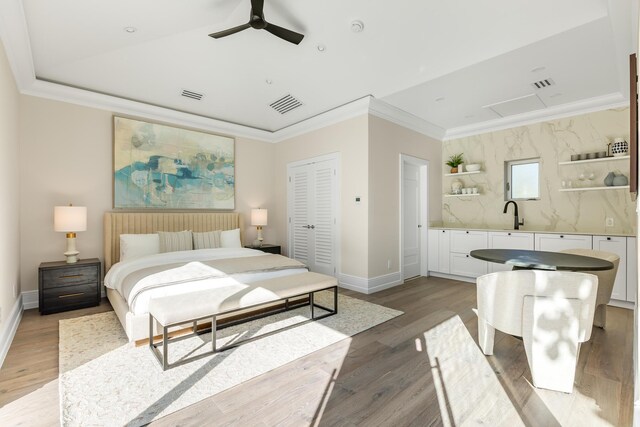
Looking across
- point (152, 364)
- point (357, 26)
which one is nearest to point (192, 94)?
point (357, 26)

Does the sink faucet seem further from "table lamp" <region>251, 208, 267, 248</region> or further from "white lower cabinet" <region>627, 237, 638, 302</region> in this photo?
"table lamp" <region>251, 208, 267, 248</region>

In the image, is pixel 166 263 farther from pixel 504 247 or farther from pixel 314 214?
pixel 504 247

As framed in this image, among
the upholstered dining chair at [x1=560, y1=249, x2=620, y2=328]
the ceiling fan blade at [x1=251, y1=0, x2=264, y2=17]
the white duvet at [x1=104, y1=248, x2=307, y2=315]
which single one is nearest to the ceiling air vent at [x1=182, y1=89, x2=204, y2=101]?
the ceiling fan blade at [x1=251, y1=0, x2=264, y2=17]

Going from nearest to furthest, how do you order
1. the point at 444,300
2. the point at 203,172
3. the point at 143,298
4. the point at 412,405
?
1. the point at 412,405
2. the point at 143,298
3. the point at 444,300
4. the point at 203,172

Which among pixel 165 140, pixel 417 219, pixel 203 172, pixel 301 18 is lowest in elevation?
pixel 417 219

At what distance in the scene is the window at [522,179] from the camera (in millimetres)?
5004

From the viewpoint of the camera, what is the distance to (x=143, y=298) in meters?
2.66

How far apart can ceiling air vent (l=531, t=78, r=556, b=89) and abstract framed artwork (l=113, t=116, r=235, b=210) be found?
15.3 feet

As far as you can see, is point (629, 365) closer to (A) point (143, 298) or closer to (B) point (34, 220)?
(A) point (143, 298)

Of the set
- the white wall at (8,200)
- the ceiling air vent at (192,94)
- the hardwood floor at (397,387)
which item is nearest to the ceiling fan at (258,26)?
the ceiling air vent at (192,94)

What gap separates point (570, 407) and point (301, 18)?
3.85m

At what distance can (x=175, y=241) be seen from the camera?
14.6 ft

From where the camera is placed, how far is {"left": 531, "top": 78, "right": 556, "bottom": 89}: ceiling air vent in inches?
149

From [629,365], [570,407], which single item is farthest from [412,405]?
[629,365]
